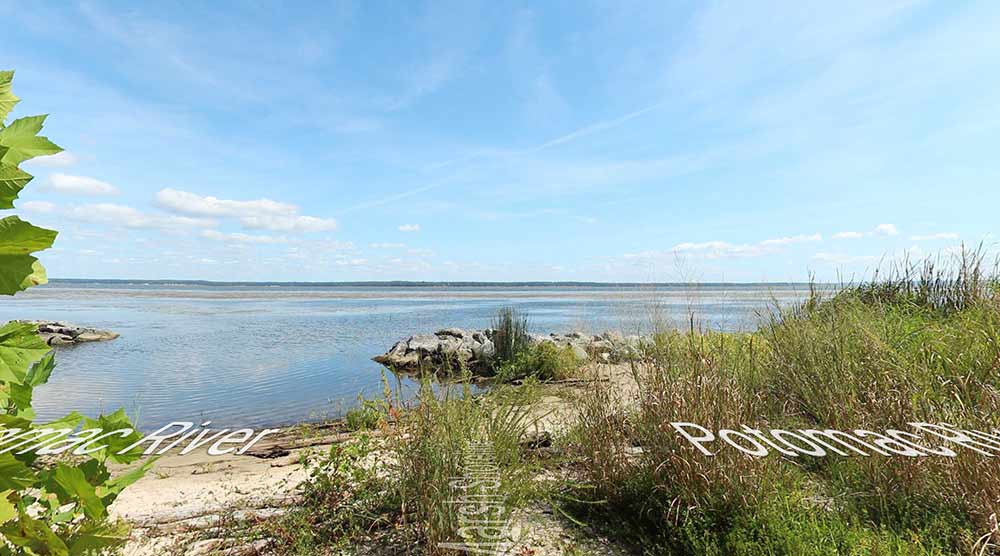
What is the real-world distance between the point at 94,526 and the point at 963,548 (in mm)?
3629

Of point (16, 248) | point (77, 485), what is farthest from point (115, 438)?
point (16, 248)

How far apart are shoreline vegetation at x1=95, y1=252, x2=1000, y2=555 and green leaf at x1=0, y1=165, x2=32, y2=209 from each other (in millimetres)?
2252

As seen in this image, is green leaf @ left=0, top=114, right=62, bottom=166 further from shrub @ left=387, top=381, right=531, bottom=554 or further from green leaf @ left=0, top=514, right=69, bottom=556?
shrub @ left=387, top=381, right=531, bottom=554

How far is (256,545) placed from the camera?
299 centimetres

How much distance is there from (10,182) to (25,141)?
115 mm

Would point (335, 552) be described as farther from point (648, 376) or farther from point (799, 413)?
point (799, 413)

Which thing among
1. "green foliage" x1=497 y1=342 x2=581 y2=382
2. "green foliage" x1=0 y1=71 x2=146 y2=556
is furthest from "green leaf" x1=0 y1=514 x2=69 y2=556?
"green foliage" x1=497 y1=342 x2=581 y2=382

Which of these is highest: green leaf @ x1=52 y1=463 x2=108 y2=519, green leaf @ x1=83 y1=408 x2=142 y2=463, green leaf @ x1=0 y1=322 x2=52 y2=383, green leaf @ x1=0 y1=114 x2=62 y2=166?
green leaf @ x1=0 y1=114 x2=62 y2=166

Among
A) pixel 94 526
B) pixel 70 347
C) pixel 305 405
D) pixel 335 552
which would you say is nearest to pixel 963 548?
pixel 335 552

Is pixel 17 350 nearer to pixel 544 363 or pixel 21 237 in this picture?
pixel 21 237

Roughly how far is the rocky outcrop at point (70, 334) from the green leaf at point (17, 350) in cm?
1873

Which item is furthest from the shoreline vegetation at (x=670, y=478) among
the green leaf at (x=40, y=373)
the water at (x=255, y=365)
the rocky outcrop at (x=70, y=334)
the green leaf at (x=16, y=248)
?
the rocky outcrop at (x=70, y=334)

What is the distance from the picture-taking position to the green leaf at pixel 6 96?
38.7 inches

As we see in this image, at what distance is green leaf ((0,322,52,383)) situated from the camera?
86 centimetres
